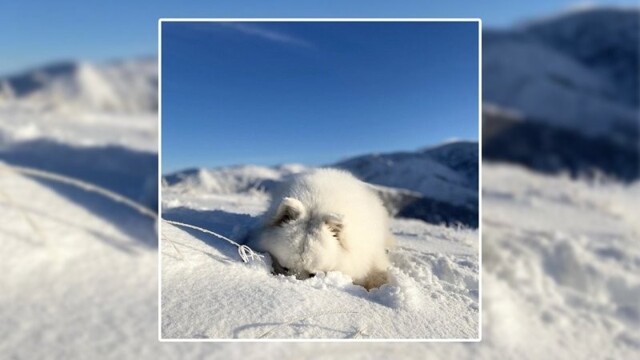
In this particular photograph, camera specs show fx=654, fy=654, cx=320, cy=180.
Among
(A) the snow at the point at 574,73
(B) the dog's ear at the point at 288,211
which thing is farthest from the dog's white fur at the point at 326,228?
(A) the snow at the point at 574,73

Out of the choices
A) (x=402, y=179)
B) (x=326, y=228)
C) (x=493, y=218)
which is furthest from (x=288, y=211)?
(x=493, y=218)

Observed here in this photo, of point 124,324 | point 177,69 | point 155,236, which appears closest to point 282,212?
point 177,69

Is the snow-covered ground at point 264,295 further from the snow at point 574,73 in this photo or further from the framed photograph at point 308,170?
the snow at point 574,73

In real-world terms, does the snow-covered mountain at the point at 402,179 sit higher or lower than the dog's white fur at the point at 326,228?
higher

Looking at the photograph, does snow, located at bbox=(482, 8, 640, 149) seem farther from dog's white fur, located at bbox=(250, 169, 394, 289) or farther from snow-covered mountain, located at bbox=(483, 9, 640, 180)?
dog's white fur, located at bbox=(250, 169, 394, 289)

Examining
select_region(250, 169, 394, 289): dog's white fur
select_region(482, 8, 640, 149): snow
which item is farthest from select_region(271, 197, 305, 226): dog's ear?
select_region(482, 8, 640, 149): snow

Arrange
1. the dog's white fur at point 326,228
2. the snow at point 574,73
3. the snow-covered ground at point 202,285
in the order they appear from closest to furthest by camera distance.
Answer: the dog's white fur at point 326,228
the snow-covered ground at point 202,285
the snow at point 574,73

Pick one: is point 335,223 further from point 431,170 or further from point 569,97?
point 569,97
